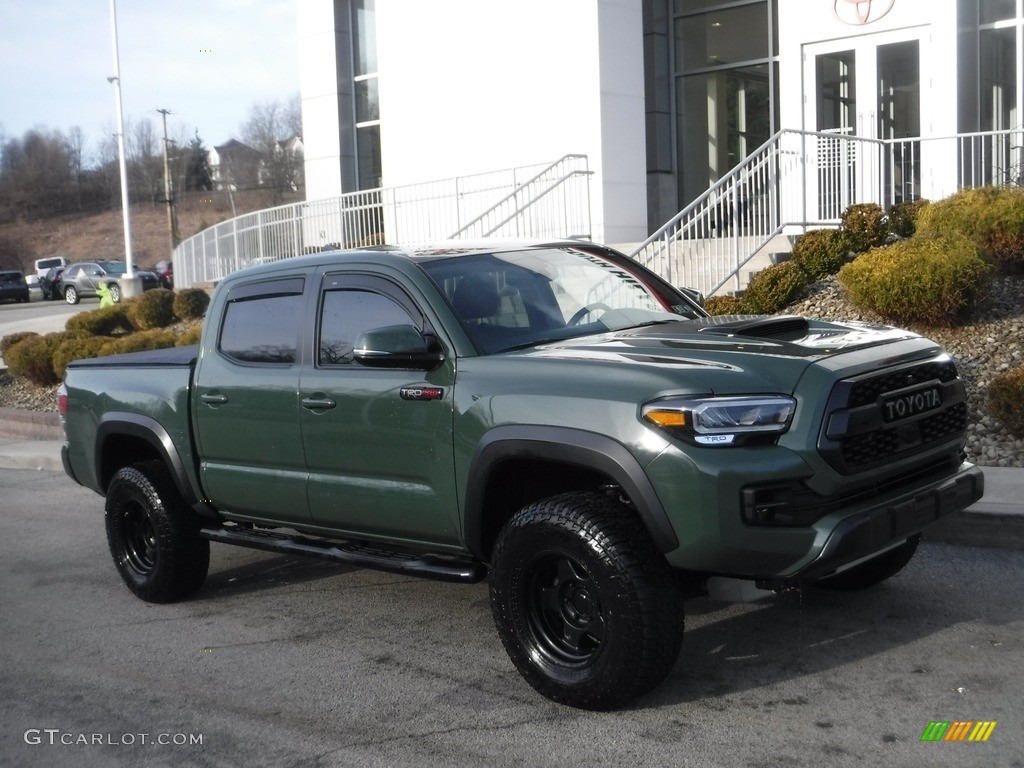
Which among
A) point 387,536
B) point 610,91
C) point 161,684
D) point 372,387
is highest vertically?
point 610,91

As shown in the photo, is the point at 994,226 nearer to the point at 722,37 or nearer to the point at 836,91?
the point at 836,91

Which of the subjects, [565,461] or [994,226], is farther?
[994,226]

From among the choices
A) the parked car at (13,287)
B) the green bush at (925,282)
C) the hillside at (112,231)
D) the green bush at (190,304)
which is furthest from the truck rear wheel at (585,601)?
the hillside at (112,231)

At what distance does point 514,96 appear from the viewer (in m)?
20.7

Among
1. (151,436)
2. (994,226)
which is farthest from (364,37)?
(151,436)

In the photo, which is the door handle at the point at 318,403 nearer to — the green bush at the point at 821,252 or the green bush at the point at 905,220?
the green bush at the point at 821,252

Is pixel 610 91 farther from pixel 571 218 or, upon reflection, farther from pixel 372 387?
pixel 372 387

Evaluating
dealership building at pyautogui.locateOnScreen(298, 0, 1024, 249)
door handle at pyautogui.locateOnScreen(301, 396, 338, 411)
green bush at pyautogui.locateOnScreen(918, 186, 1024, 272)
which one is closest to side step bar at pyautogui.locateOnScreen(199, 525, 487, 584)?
door handle at pyautogui.locateOnScreen(301, 396, 338, 411)

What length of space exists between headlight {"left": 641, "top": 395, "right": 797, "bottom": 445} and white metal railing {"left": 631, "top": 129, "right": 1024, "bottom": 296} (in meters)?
8.73

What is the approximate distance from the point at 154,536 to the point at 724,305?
6.74 m

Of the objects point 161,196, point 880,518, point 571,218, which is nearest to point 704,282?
point 571,218

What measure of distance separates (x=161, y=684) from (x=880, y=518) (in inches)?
129

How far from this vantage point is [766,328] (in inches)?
201

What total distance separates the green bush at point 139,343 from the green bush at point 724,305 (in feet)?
26.3
